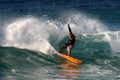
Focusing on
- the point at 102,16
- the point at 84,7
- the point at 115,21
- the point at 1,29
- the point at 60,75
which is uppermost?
the point at 84,7

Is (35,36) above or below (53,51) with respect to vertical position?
above

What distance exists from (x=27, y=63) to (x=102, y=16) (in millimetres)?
19820

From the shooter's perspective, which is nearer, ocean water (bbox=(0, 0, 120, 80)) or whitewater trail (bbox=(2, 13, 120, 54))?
ocean water (bbox=(0, 0, 120, 80))

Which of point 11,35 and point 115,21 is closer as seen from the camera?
point 11,35

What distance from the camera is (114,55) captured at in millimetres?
20859

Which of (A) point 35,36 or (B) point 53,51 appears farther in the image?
(A) point 35,36

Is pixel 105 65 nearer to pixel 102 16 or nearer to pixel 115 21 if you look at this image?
pixel 115 21

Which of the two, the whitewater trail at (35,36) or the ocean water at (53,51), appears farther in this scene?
the whitewater trail at (35,36)

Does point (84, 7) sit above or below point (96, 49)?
above

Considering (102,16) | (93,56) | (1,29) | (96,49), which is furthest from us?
(102,16)

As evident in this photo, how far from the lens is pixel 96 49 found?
71.3 feet

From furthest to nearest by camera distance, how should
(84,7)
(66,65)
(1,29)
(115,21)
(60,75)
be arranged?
(84,7), (115,21), (1,29), (66,65), (60,75)

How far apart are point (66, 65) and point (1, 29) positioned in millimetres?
10007

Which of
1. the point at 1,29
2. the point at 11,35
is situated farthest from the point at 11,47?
the point at 1,29
